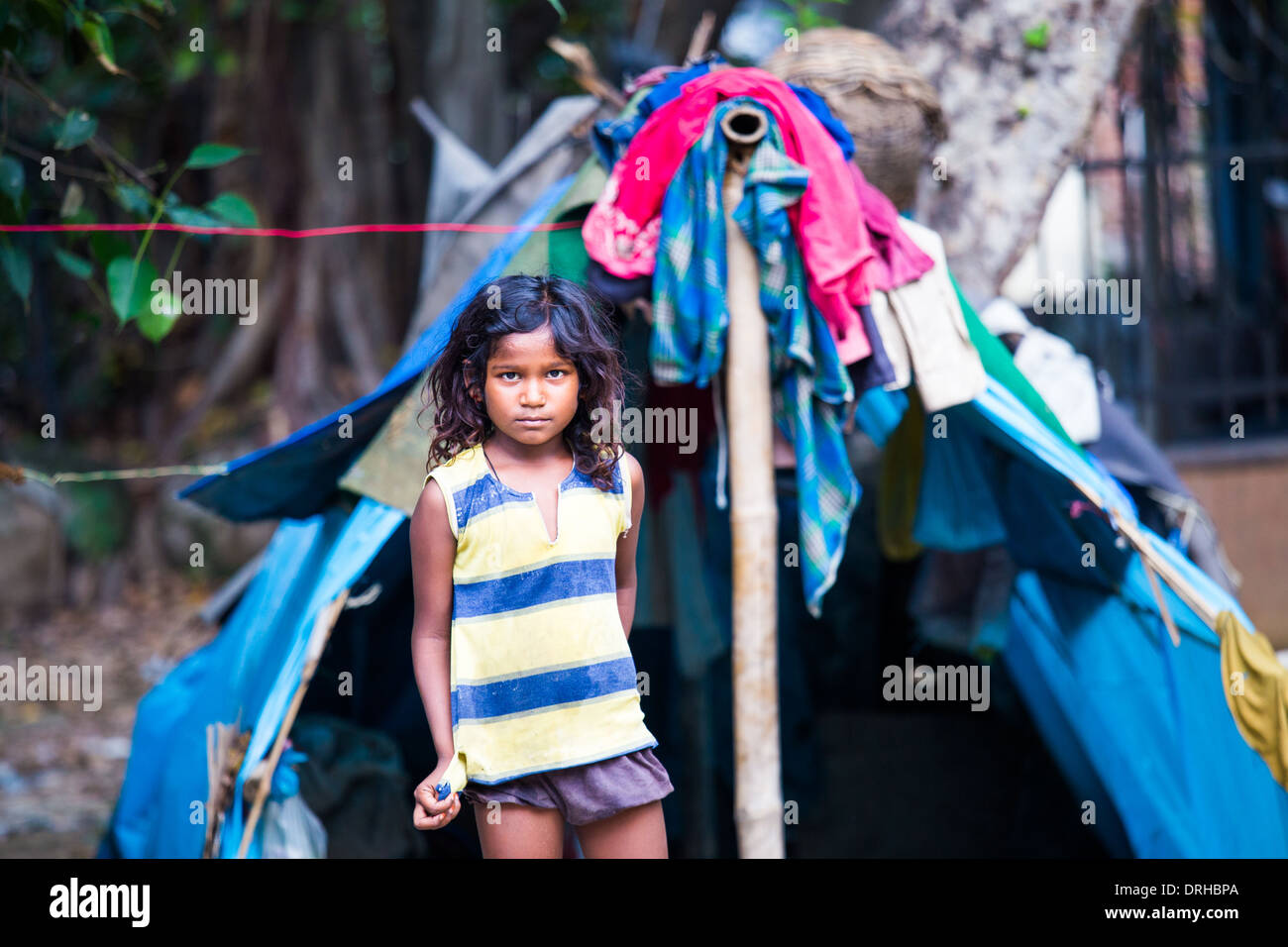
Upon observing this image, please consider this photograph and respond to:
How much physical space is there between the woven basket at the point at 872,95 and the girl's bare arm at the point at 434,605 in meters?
1.78

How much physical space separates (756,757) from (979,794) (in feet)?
5.80

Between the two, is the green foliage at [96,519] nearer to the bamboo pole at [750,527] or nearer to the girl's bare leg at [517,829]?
the bamboo pole at [750,527]

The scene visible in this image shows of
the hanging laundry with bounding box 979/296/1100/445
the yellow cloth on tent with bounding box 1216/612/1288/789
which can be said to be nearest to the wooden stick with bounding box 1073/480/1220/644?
the yellow cloth on tent with bounding box 1216/612/1288/789

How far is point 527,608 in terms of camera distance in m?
1.71

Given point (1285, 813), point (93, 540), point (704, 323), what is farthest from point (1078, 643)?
point (93, 540)

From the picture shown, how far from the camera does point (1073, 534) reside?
3014 millimetres

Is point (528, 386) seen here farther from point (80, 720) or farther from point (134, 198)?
point (80, 720)

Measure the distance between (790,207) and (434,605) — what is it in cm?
123

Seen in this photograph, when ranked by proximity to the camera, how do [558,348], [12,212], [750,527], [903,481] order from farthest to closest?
[903,481]
[12,212]
[750,527]
[558,348]

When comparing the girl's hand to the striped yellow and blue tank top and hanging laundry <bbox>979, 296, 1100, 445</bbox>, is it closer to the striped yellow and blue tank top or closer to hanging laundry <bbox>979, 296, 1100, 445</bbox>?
the striped yellow and blue tank top

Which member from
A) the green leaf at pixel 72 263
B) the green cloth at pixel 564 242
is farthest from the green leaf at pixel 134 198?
the green cloth at pixel 564 242

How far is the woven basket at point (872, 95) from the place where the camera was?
3061 mm

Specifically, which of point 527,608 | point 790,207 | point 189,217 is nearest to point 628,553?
point 527,608

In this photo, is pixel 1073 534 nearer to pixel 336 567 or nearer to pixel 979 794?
pixel 979 794
